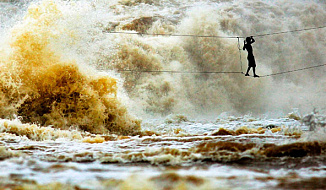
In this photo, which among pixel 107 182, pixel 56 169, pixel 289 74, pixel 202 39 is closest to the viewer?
pixel 107 182

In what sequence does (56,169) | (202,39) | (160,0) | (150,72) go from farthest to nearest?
(160,0)
(202,39)
(150,72)
(56,169)

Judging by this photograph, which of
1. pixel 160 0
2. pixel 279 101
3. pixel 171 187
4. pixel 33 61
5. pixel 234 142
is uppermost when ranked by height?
pixel 160 0

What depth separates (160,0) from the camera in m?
18.0

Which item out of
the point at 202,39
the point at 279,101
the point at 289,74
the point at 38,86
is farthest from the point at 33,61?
the point at 289,74

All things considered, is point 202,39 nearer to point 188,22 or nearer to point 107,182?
point 188,22

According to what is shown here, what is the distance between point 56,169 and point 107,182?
71 centimetres

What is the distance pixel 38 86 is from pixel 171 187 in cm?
574

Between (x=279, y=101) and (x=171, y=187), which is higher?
(x=171, y=187)

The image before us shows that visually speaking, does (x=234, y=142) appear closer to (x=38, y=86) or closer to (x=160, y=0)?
(x=38, y=86)

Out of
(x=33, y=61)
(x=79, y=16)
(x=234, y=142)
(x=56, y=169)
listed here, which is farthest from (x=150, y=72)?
(x=56, y=169)

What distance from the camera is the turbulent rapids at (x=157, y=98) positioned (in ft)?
9.93

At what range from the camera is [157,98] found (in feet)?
39.9

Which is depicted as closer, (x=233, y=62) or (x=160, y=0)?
(x=233, y=62)

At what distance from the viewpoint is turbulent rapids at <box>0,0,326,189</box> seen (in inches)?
119
